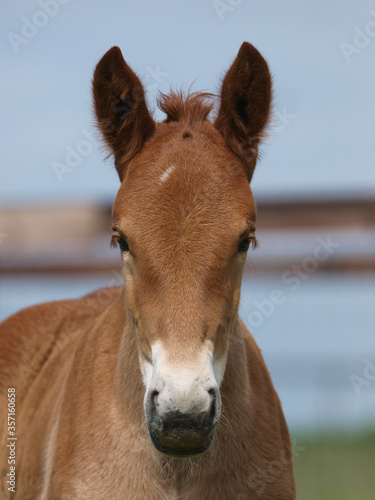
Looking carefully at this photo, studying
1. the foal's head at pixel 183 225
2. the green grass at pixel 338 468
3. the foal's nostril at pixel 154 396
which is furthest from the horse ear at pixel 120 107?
the green grass at pixel 338 468

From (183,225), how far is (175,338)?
46 centimetres

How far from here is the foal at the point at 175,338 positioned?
2.81 metres

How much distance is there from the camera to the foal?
281 centimetres

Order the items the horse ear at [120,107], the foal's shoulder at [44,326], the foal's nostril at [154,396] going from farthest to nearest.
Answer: the foal's shoulder at [44,326], the horse ear at [120,107], the foal's nostril at [154,396]

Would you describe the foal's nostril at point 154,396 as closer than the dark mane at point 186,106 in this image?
Yes

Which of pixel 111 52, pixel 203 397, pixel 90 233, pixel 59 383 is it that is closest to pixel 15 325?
pixel 59 383

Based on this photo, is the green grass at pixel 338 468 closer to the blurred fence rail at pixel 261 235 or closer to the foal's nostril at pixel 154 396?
the blurred fence rail at pixel 261 235

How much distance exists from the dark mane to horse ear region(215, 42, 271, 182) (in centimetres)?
11

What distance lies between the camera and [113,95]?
135 inches

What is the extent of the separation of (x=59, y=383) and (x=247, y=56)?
2.05 meters

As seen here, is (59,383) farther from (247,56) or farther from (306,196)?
(306,196)

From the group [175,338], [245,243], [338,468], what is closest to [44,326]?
[245,243]

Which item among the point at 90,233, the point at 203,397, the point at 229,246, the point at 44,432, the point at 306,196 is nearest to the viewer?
the point at 203,397

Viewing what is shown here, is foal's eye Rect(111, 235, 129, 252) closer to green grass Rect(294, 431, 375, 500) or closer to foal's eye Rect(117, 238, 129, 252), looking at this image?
foal's eye Rect(117, 238, 129, 252)
